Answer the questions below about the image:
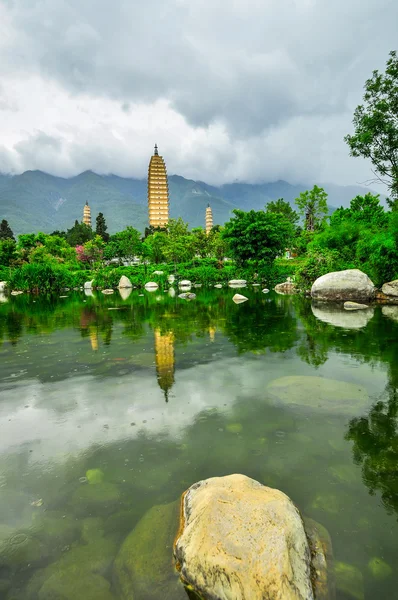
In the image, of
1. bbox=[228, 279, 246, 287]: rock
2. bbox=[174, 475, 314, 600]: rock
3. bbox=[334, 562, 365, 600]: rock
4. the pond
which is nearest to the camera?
bbox=[174, 475, 314, 600]: rock

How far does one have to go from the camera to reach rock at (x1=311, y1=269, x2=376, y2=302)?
19031 millimetres

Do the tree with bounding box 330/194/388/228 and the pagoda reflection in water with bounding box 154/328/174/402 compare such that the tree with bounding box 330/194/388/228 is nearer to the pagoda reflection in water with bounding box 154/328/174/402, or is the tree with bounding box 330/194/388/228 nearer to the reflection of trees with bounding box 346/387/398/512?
the pagoda reflection in water with bounding box 154/328/174/402

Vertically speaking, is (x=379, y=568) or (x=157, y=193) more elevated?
(x=157, y=193)

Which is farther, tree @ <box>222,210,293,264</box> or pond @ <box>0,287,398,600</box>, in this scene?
tree @ <box>222,210,293,264</box>

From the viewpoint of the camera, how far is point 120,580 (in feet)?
8.88

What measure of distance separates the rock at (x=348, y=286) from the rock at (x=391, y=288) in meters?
0.78

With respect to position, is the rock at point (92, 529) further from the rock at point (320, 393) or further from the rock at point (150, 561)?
the rock at point (320, 393)

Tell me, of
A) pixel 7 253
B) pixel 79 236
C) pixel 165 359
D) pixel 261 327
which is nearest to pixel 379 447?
pixel 165 359

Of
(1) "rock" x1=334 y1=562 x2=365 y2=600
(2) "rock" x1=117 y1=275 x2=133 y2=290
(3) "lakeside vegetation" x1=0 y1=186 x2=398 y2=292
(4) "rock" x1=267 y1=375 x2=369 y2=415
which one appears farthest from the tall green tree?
(1) "rock" x1=334 y1=562 x2=365 y2=600

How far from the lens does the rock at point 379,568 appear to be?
2680mm

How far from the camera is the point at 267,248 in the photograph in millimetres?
31641

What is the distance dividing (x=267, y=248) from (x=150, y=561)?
100.0 ft

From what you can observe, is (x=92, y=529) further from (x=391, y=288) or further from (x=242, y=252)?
(x=242, y=252)

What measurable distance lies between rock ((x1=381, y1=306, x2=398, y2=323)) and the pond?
195 inches
